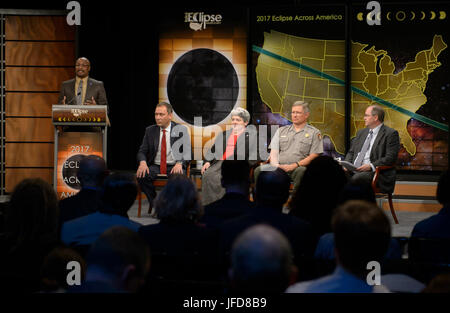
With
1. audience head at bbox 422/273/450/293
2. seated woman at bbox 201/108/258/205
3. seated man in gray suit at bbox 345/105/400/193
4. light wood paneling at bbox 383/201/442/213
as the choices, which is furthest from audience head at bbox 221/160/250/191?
light wood paneling at bbox 383/201/442/213

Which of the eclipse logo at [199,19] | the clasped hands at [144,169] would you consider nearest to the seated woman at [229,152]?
the clasped hands at [144,169]

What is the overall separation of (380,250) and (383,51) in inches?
229

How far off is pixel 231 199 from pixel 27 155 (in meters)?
5.05

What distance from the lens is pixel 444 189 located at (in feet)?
9.17

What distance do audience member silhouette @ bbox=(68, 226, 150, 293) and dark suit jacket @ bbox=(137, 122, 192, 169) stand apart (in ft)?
14.5

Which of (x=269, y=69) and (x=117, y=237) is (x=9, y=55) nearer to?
(x=269, y=69)

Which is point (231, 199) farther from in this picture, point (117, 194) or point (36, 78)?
point (36, 78)

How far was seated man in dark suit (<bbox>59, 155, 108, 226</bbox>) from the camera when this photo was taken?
305 centimetres

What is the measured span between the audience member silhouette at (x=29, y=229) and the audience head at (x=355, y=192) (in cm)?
122

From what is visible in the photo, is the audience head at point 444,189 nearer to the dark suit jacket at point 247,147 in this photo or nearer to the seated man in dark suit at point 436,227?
the seated man in dark suit at point 436,227

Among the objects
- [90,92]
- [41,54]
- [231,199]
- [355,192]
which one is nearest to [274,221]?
[355,192]

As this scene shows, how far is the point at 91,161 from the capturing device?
126 inches

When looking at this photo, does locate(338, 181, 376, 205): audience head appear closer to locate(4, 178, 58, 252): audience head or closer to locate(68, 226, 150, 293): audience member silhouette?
locate(4, 178, 58, 252): audience head
